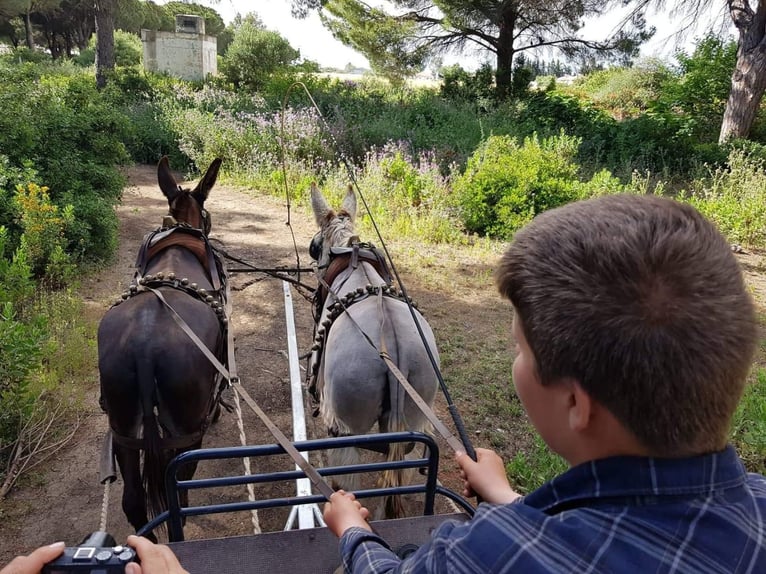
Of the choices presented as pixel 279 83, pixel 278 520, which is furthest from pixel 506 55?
pixel 278 520

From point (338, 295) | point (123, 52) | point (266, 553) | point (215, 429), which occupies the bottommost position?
point (215, 429)

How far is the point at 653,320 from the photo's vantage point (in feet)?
2.41

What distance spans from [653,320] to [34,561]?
3.88 feet

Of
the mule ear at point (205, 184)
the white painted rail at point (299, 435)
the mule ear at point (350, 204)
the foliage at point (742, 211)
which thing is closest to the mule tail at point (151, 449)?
the white painted rail at point (299, 435)

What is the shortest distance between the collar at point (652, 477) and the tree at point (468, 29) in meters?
21.1

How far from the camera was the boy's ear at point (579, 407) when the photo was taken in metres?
0.81

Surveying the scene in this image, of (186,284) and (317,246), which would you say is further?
(317,246)

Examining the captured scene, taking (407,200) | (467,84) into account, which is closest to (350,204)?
(407,200)

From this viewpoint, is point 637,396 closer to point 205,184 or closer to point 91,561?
point 91,561

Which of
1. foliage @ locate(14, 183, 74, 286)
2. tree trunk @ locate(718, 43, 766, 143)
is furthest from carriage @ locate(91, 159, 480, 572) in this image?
tree trunk @ locate(718, 43, 766, 143)

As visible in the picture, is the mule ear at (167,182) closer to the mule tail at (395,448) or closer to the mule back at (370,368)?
the mule back at (370,368)

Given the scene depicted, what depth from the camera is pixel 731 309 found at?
0.74m

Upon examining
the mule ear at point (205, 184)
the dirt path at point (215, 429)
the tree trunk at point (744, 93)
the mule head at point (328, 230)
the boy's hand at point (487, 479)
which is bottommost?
the dirt path at point (215, 429)

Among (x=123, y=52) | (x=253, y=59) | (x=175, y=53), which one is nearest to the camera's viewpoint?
(x=253, y=59)
